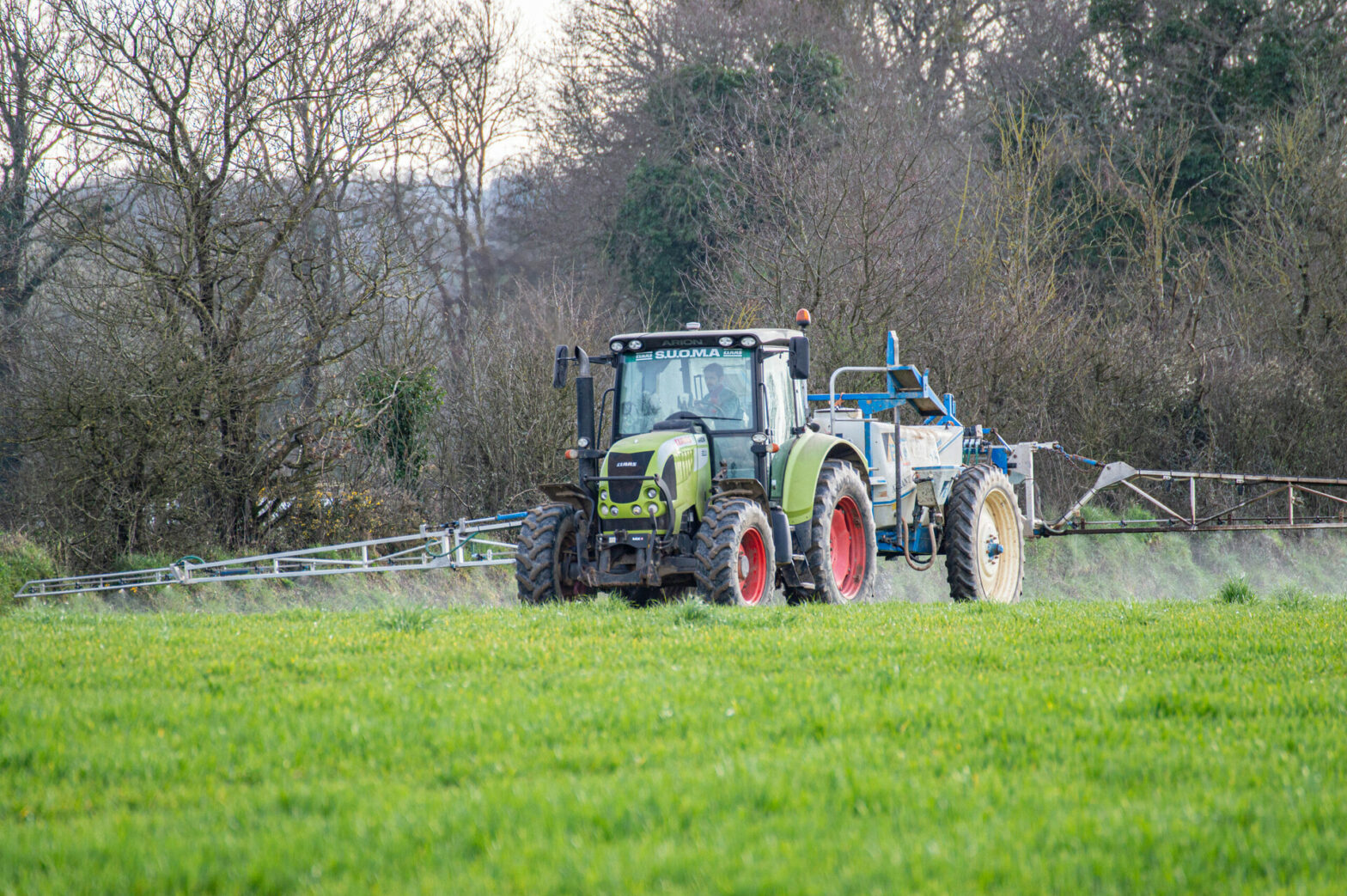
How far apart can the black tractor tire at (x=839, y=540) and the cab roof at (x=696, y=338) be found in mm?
1316

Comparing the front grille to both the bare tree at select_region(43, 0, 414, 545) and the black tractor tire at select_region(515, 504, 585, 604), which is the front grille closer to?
the black tractor tire at select_region(515, 504, 585, 604)

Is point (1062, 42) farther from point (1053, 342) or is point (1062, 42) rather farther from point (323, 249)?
point (323, 249)

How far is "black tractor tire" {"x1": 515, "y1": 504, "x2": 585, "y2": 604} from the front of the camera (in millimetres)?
10023

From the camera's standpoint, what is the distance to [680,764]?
4348 millimetres

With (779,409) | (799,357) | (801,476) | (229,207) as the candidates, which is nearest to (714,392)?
(779,409)

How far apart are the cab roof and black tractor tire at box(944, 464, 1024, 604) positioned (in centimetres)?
320

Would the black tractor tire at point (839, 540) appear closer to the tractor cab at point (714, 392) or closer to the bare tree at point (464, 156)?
the tractor cab at point (714, 392)

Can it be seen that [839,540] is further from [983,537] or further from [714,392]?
[983,537]

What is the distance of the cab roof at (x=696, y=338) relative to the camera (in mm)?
10336

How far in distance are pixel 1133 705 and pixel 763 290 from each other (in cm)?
1700

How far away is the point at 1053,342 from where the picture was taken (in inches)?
849

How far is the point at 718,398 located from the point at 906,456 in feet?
9.78

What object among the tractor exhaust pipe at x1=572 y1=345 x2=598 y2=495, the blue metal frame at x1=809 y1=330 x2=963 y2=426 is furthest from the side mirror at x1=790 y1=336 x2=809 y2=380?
the blue metal frame at x1=809 y1=330 x2=963 y2=426

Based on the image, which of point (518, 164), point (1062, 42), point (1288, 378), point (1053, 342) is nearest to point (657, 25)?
point (518, 164)
